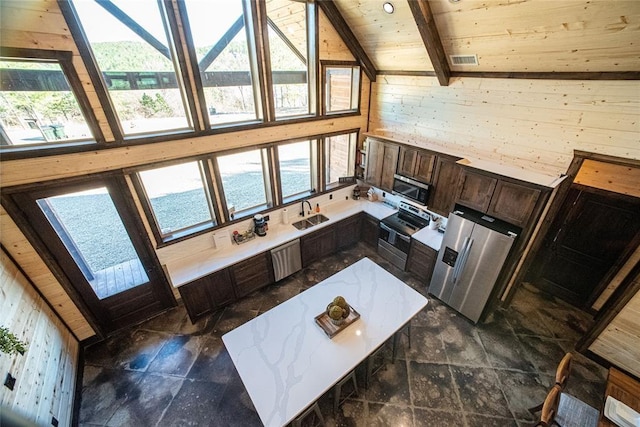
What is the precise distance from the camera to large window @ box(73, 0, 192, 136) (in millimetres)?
3217

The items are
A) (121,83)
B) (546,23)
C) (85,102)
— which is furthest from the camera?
(121,83)

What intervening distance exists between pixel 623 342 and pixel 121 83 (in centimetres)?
737

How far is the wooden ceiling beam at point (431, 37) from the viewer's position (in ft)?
11.1

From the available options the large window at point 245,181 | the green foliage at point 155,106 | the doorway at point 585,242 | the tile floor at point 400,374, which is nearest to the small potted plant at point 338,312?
the tile floor at point 400,374

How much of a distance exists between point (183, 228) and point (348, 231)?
3288 millimetres

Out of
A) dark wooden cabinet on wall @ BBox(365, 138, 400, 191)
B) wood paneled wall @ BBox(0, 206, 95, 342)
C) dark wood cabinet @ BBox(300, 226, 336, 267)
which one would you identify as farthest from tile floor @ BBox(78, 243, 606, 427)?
dark wooden cabinet on wall @ BBox(365, 138, 400, 191)

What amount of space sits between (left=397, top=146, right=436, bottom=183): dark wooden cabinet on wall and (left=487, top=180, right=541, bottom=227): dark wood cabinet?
121cm

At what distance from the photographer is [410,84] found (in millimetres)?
5027

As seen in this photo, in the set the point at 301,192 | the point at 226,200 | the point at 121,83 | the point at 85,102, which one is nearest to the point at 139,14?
the point at 121,83

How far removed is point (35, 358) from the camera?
300cm

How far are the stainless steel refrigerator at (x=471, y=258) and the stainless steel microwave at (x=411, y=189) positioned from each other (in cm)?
69

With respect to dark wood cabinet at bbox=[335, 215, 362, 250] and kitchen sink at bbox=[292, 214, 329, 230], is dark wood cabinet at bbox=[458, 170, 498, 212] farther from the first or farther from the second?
kitchen sink at bbox=[292, 214, 329, 230]

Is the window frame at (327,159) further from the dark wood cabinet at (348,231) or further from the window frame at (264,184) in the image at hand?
the window frame at (264,184)

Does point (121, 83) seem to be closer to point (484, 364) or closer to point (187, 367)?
point (187, 367)
